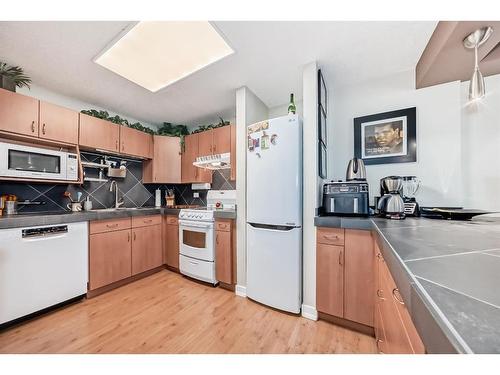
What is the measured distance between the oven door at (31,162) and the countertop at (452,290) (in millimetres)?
2822

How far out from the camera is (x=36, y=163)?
1.90 m

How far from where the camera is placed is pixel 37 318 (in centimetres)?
166

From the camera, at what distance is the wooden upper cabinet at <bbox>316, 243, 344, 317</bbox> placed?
5.14 feet

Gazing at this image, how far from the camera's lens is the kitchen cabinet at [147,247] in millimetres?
2428

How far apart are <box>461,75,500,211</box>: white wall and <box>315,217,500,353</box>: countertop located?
4.33 ft

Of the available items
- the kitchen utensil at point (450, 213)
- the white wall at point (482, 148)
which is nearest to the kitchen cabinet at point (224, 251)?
the kitchen utensil at point (450, 213)

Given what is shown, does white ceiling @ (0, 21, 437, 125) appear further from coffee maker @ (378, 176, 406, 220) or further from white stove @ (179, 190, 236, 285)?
white stove @ (179, 190, 236, 285)

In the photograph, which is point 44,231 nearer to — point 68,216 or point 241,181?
point 68,216

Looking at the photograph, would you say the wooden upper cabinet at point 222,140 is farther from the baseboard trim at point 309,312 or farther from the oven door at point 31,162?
the baseboard trim at point 309,312

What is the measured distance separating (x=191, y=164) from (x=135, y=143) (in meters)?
0.80

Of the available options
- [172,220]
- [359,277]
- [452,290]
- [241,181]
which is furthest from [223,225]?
[452,290]

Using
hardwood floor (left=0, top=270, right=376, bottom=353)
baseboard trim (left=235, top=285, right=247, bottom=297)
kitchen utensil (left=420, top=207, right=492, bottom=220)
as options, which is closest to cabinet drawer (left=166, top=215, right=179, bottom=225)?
hardwood floor (left=0, top=270, right=376, bottom=353)
